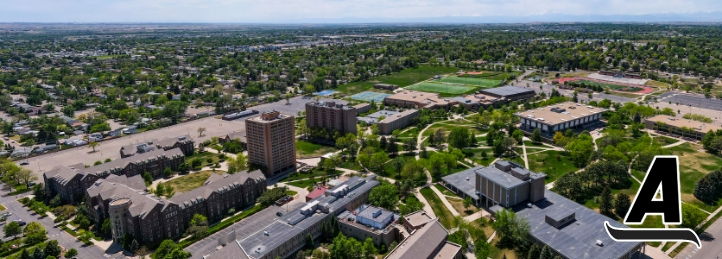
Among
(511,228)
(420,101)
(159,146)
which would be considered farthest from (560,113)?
(159,146)

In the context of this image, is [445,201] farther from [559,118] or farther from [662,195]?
[662,195]

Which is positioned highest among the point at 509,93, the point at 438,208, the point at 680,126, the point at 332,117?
the point at 332,117

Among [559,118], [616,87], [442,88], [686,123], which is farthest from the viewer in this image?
[442,88]

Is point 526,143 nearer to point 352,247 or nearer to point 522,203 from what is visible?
point 522,203

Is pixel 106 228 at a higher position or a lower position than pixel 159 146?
lower

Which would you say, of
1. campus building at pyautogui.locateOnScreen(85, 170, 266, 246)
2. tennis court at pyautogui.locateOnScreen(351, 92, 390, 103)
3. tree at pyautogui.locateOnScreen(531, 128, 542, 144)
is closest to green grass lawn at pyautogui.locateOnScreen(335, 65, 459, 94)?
tennis court at pyautogui.locateOnScreen(351, 92, 390, 103)

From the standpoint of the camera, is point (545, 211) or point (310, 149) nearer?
point (545, 211)

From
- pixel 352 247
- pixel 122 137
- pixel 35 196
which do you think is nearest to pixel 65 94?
pixel 122 137
